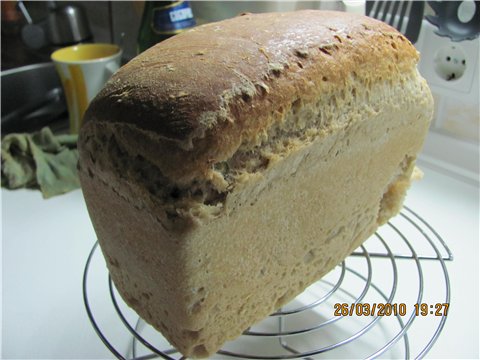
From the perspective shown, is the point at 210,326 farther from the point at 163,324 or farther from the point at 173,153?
the point at 173,153

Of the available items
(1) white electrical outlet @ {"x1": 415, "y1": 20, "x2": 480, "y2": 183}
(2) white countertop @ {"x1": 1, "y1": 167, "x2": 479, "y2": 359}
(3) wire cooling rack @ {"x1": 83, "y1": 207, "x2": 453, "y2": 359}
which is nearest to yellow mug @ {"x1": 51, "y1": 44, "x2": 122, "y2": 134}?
(2) white countertop @ {"x1": 1, "y1": 167, "x2": 479, "y2": 359}

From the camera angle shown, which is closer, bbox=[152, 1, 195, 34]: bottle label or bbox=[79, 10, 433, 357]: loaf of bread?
bbox=[79, 10, 433, 357]: loaf of bread

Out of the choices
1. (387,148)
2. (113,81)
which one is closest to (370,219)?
(387,148)

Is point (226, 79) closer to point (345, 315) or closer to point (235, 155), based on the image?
point (235, 155)


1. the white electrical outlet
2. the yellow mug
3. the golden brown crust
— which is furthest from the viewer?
the yellow mug

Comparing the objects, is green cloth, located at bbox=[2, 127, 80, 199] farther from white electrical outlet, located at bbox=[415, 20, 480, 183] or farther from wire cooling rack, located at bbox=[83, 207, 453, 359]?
white electrical outlet, located at bbox=[415, 20, 480, 183]

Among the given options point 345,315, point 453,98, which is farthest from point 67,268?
point 453,98
